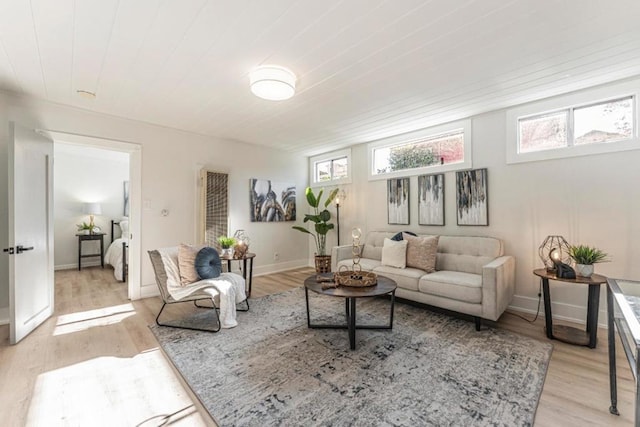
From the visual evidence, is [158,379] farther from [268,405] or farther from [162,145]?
[162,145]

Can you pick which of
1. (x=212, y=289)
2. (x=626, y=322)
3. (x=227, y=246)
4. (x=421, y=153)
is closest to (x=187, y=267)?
(x=212, y=289)

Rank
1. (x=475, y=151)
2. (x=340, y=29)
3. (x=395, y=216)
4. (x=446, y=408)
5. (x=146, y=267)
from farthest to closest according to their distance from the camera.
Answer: (x=395, y=216) < (x=146, y=267) < (x=475, y=151) < (x=340, y=29) < (x=446, y=408)

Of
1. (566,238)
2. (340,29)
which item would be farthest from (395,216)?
(340,29)

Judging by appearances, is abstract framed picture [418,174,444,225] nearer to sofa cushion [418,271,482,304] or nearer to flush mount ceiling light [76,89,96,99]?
sofa cushion [418,271,482,304]

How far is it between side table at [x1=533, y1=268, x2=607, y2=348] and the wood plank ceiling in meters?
1.90

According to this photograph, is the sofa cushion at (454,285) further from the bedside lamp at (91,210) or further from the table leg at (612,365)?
the bedside lamp at (91,210)

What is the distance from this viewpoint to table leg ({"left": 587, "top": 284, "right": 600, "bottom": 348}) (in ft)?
7.77

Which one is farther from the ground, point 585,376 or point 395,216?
point 395,216

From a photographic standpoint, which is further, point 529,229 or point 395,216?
point 395,216

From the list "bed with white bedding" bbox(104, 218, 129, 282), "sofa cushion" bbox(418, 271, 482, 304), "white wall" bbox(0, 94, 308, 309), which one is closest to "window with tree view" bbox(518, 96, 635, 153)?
"sofa cushion" bbox(418, 271, 482, 304)

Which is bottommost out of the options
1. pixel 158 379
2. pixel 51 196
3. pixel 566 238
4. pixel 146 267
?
pixel 158 379

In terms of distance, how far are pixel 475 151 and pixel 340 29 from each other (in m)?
2.66

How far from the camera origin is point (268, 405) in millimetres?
1702

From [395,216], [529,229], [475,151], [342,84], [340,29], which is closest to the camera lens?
[340,29]
